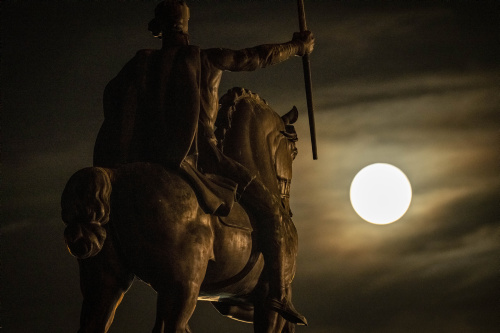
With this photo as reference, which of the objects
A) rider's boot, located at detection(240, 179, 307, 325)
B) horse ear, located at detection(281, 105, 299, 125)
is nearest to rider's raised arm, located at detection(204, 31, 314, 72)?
horse ear, located at detection(281, 105, 299, 125)

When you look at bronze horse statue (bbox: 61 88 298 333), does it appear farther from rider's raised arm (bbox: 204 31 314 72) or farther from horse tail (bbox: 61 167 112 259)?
rider's raised arm (bbox: 204 31 314 72)

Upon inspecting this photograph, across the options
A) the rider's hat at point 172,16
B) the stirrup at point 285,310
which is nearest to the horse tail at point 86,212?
the rider's hat at point 172,16

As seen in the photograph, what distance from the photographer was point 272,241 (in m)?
4.79

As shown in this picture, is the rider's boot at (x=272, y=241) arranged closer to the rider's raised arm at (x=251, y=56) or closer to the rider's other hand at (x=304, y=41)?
the rider's raised arm at (x=251, y=56)

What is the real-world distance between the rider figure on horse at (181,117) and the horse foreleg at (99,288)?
1.86 ft

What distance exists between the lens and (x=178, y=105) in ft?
14.6

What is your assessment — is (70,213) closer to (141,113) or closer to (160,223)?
(160,223)

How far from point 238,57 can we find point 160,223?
118cm

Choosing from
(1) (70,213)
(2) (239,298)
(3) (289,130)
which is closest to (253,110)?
(3) (289,130)

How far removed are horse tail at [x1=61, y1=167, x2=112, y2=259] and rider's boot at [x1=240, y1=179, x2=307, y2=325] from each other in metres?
1.00

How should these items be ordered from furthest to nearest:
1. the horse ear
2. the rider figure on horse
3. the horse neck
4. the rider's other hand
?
the horse ear → the rider's other hand → the horse neck → the rider figure on horse

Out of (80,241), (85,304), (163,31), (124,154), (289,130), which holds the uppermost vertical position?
(163,31)

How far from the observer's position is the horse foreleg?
13.8 ft

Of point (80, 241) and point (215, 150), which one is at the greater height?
point (215, 150)
